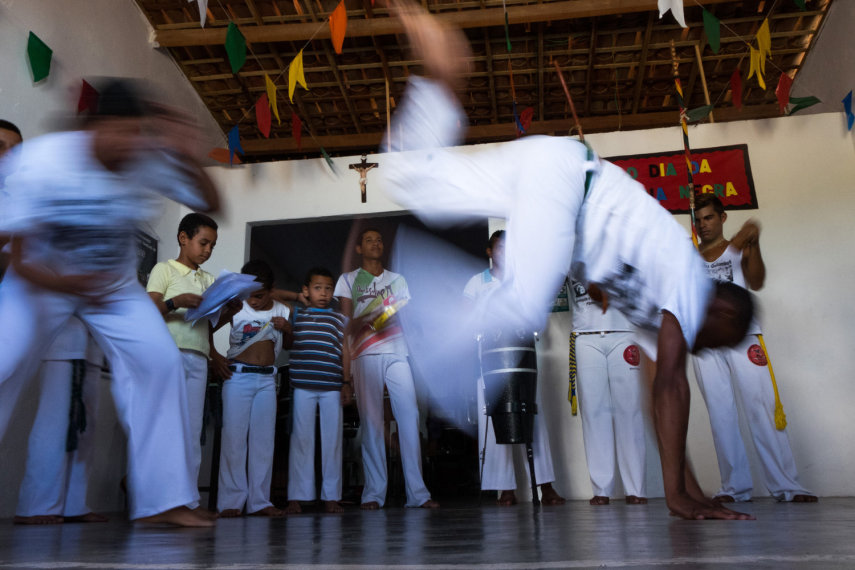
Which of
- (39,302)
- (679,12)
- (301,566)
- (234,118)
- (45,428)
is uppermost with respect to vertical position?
(234,118)

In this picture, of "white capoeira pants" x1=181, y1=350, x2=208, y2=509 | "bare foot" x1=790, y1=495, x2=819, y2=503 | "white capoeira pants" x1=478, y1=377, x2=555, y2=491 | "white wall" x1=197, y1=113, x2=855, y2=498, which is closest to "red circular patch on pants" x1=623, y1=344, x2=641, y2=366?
"white capoeira pants" x1=478, y1=377, x2=555, y2=491

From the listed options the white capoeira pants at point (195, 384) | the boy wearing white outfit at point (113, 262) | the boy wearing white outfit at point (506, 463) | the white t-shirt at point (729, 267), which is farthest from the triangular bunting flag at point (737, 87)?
the boy wearing white outfit at point (113, 262)

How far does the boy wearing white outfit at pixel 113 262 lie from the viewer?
72.1 inches

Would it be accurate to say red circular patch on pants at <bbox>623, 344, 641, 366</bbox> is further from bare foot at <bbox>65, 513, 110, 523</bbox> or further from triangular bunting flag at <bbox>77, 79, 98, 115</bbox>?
triangular bunting flag at <bbox>77, 79, 98, 115</bbox>

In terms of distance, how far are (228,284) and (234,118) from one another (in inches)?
151

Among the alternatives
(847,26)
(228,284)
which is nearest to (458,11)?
(847,26)

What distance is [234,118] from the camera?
6508mm

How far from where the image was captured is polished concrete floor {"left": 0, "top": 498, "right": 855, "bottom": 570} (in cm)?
102

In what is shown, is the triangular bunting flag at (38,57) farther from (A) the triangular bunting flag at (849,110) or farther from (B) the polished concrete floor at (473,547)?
(A) the triangular bunting flag at (849,110)

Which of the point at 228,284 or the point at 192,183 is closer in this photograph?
the point at 192,183

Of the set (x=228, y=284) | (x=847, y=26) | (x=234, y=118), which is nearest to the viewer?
(x=228, y=284)

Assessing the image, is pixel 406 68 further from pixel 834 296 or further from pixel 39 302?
pixel 39 302

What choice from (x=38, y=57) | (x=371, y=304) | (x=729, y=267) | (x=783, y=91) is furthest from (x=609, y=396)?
(x=38, y=57)

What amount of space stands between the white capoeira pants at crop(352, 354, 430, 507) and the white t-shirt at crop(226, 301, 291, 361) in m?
0.58
